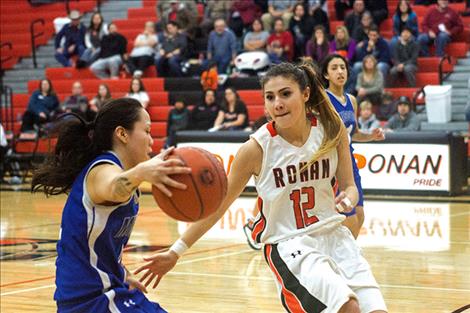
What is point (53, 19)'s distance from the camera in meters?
21.9

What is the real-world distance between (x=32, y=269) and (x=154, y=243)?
1.60 metres

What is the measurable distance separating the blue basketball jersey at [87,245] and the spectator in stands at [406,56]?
1218 cm

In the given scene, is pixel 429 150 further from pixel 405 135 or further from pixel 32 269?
pixel 32 269

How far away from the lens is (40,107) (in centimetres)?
1769

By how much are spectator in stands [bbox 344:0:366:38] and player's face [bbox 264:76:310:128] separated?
12.2 meters

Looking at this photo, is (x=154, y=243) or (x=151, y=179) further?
(x=154, y=243)

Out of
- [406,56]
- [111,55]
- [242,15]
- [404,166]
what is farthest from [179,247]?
[111,55]

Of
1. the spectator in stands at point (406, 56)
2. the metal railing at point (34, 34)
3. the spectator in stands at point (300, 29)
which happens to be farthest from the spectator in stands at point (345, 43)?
the metal railing at point (34, 34)

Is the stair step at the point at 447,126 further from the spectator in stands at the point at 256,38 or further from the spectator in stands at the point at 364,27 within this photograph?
the spectator in stands at the point at 256,38

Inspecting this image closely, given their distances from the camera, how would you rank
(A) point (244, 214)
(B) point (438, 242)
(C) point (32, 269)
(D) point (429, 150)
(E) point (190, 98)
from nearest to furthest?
1. (C) point (32, 269)
2. (B) point (438, 242)
3. (A) point (244, 214)
4. (D) point (429, 150)
5. (E) point (190, 98)

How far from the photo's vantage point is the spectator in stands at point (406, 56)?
50.6 ft

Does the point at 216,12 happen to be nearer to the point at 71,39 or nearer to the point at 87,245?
the point at 71,39

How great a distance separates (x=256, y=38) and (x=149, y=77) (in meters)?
2.63

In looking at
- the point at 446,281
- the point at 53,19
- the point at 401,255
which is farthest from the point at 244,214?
the point at 53,19
